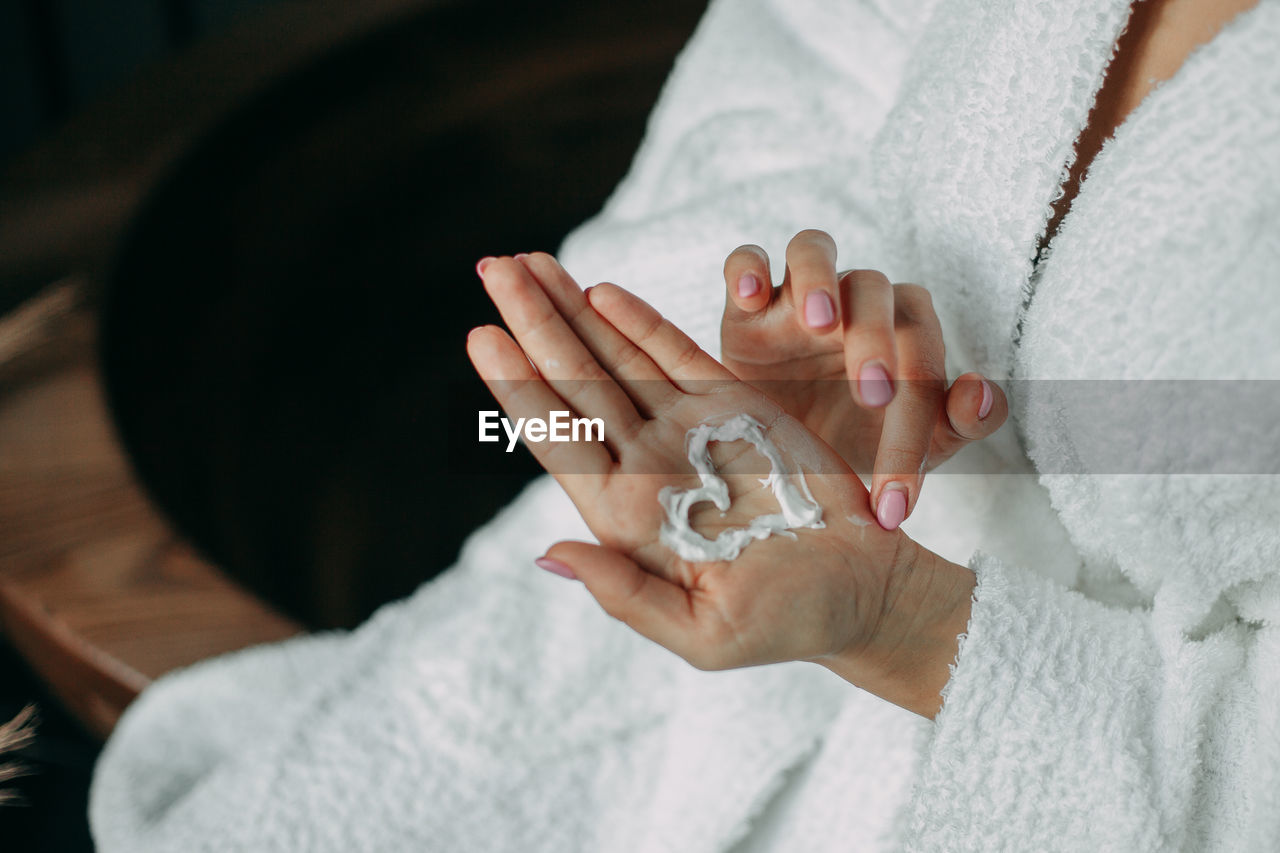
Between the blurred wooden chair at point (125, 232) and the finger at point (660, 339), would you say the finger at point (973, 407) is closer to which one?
the finger at point (660, 339)

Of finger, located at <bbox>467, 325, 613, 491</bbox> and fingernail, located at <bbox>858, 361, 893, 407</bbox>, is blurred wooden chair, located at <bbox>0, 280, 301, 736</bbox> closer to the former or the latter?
finger, located at <bbox>467, 325, 613, 491</bbox>

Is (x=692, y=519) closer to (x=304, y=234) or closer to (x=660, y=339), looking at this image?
→ (x=660, y=339)

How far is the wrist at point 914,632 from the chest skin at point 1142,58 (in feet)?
0.60

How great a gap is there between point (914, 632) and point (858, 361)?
0.14m

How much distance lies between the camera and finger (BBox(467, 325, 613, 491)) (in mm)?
430

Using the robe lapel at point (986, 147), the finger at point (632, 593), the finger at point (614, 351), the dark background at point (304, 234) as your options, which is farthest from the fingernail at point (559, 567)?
the dark background at point (304, 234)

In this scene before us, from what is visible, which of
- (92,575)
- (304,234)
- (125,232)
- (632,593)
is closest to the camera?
(632,593)

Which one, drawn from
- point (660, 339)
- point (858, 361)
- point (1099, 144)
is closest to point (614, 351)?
point (660, 339)

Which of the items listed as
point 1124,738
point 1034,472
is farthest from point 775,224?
point 1124,738

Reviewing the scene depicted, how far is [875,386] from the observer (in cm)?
42

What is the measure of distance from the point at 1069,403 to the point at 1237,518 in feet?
0.29

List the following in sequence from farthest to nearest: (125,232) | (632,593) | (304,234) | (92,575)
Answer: (304,234) < (125,232) < (92,575) < (632,593)

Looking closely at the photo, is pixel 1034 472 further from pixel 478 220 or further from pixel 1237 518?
pixel 478 220

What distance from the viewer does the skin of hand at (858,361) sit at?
43 cm
